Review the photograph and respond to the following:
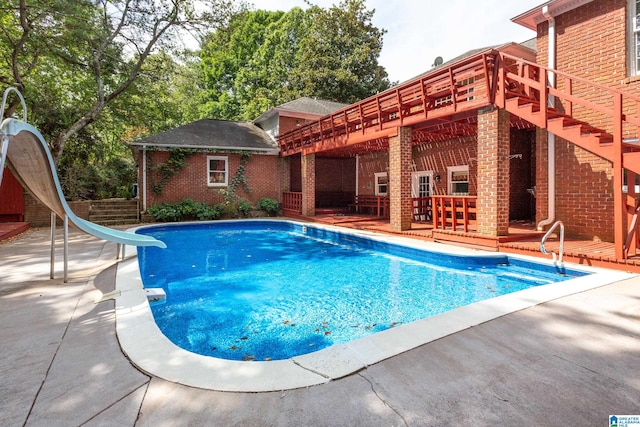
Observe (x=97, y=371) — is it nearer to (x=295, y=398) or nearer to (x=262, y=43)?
(x=295, y=398)

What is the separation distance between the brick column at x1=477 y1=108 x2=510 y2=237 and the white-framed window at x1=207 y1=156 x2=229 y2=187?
12177 mm

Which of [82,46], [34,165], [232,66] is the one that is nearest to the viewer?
[34,165]

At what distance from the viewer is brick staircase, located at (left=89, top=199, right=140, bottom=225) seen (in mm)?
14016

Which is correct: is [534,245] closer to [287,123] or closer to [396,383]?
[396,383]

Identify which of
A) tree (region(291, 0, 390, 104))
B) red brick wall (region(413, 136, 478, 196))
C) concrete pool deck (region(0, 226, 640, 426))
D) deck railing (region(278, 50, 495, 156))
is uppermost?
tree (region(291, 0, 390, 104))

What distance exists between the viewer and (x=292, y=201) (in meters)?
16.8

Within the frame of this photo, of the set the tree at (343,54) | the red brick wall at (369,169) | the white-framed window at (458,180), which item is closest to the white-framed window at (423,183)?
the white-framed window at (458,180)

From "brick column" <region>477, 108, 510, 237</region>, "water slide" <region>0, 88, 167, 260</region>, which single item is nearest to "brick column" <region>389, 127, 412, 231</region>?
"brick column" <region>477, 108, 510, 237</region>

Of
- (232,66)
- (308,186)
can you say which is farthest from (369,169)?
(232,66)

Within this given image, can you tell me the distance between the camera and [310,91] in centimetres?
2869

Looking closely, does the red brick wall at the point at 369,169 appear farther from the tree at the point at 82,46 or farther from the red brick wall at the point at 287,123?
the tree at the point at 82,46

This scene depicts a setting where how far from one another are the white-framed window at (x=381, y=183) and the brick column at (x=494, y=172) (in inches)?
323

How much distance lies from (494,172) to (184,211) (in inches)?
491

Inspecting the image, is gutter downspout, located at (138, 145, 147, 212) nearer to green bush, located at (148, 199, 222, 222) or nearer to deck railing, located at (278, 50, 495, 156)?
green bush, located at (148, 199, 222, 222)
